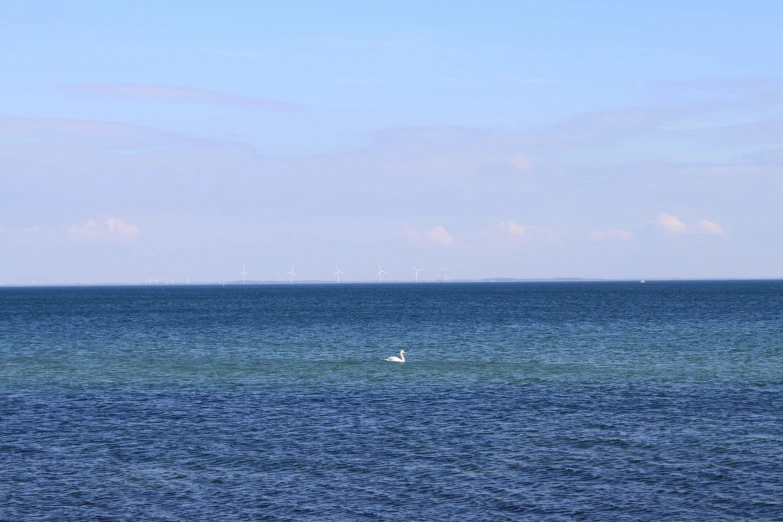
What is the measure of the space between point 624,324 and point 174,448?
10067 centimetres

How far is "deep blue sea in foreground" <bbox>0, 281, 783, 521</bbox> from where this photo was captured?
3125cm

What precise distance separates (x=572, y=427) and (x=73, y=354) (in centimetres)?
6025

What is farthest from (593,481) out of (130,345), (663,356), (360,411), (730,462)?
(130,345)

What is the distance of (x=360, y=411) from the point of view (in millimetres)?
49312

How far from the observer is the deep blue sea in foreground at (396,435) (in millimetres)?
31250

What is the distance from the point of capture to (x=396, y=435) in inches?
1661

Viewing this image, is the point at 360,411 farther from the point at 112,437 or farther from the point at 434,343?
the point at 434,343

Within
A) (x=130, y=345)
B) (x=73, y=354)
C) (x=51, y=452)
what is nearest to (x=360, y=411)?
(x=51, y=452)

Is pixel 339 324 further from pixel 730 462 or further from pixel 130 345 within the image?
pixel 730 462

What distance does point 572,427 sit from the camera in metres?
43.7

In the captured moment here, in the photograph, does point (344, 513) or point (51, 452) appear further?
point (51, 452)

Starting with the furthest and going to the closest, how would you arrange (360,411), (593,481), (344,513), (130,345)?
(130,345), (360,411), (593,481), (344,513)

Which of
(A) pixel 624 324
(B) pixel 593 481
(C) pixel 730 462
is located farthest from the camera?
(A) pixel 624 324

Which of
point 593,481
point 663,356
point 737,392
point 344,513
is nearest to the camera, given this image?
point 344,513
